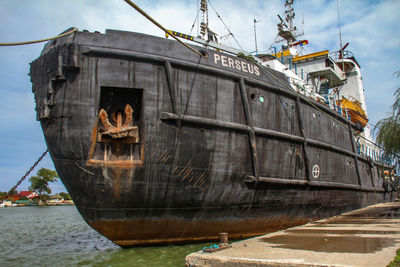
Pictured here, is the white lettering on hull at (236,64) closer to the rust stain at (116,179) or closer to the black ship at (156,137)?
the black ship at (156,137)

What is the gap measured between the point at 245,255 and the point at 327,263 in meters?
1.13

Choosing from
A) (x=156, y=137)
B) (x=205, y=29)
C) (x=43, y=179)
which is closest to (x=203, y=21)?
(x=205, y=29)

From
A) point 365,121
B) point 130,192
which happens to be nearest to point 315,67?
point 365,121

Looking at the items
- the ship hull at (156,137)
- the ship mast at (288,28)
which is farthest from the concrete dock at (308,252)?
the ship mast at (288,28)

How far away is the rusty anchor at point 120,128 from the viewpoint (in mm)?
6020

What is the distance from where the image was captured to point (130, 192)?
6039mm

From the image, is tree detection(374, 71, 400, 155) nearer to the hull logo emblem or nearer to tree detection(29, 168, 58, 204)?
the hull logo emblem

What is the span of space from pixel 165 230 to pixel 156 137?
1911 mm

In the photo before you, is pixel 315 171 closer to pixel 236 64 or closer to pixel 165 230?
pixel 236 64

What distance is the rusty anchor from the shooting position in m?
6.02

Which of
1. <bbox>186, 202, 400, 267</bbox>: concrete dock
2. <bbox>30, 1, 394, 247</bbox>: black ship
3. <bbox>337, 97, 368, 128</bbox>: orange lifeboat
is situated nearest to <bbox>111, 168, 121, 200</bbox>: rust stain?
<bbox>30, 1, 394, 247</bbox>: black ship

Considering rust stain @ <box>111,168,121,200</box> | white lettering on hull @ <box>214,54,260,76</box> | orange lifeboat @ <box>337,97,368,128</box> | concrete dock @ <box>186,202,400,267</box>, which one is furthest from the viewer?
orange lifeboat @ <box>337,97,368,128</box>

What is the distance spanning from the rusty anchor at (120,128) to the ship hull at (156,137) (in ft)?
0.07

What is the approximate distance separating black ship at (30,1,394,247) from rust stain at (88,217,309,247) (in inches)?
0.8
